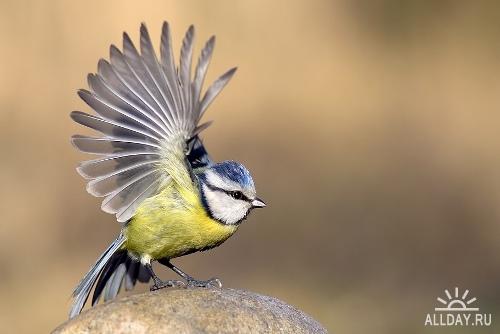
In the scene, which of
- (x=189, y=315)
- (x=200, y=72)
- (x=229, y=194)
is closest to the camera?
(x=189, y=315)

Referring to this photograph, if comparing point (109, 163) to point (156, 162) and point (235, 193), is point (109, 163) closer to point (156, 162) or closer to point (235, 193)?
point (156, 162)

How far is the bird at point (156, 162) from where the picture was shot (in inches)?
213

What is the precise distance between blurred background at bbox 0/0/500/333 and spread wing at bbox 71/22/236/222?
276cm

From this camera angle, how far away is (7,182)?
9625mm

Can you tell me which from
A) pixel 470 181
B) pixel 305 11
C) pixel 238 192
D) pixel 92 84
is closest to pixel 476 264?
pixel 470 181

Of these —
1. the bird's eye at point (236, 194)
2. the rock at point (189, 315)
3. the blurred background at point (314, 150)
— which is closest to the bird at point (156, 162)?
the bird's eye at point (236, 194)

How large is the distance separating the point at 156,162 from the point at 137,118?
258mm

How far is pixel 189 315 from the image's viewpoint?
4.92 metres

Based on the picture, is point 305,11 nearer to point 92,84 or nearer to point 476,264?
point 476,264

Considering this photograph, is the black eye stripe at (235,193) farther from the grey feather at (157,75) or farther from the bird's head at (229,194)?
the grey feather at (157,75)

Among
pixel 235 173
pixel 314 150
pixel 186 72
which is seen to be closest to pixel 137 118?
pixel 186 72

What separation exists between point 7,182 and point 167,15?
2.33 meters

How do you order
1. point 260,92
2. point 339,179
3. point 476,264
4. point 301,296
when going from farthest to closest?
point 260,92 → point 339,179 → point 476,264 → point 301,296

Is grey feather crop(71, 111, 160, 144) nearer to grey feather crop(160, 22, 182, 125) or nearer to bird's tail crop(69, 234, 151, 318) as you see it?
grey feather crop(160, 22, 182, 125)
